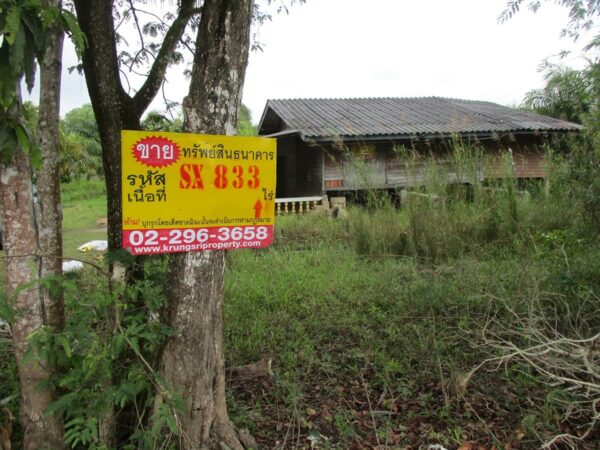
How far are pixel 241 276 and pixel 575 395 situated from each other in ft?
10.2

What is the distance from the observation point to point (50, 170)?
203 cm

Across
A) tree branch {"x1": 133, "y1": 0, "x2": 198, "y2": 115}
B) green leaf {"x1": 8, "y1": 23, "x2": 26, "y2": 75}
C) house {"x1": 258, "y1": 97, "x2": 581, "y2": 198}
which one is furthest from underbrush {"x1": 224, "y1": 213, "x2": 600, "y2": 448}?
house {"x1": 258, "y1": 97, "x2": 581, "y2": 198}

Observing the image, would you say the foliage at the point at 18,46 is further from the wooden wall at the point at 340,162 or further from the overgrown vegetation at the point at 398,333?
the wooden wall at the point at 340,162

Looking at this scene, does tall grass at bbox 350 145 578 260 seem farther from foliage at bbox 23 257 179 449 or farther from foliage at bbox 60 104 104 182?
foliage at bbox 60 104 104 182

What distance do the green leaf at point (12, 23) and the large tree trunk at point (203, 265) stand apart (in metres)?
0.68

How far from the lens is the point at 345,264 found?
5.09 metres

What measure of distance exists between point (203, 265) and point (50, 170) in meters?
0.84

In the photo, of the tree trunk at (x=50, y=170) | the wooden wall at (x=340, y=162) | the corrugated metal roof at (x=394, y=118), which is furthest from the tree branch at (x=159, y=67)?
the corrugated metal roof at (x=394, y=118)

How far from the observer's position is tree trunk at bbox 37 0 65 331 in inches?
79.1

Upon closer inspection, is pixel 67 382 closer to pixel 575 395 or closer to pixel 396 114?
pixel 575 395

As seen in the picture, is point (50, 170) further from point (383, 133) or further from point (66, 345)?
point (383, 133)

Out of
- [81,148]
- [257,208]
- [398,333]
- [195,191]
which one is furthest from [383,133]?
[81,148]

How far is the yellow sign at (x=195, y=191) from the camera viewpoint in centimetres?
179

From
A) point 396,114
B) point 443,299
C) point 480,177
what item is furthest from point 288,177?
point 443,299
